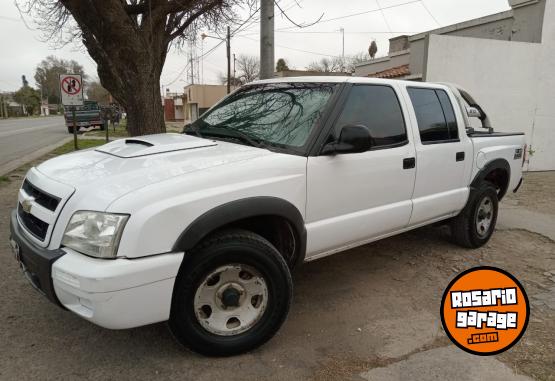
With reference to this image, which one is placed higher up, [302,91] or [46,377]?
[302,91]

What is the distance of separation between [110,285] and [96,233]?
0.94ft

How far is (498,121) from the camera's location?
10.1 meters

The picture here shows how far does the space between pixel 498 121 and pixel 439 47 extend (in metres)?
2.52

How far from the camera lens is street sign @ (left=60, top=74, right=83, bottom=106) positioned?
1092cm

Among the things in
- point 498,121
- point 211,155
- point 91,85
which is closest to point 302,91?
point 211,155

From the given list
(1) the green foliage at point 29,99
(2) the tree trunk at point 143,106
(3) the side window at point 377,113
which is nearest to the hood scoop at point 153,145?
(3) the side window at point 377,113

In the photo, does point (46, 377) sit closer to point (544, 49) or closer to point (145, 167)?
point (145, 167)

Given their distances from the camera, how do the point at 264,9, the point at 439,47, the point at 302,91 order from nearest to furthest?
1. the point at 302,91
2. the point at 264,9
3. the point at 439,47

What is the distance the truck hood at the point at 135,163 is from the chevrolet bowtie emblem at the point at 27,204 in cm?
19

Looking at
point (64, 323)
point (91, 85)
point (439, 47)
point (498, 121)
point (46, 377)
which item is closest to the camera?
point (46, 377)

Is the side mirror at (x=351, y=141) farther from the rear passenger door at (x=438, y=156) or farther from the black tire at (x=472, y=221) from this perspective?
the black tire at (x=472, y=221)

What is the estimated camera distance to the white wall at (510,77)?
9.29 metres

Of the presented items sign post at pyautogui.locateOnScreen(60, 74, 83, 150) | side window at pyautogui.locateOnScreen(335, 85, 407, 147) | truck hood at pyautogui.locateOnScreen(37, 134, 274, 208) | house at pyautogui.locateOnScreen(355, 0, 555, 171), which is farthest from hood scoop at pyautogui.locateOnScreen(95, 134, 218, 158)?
sign post at pyautogui.locateOnScreen(60, 74, 83, 150)

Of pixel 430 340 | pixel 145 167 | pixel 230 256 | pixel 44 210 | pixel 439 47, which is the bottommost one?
pixel 430 340
